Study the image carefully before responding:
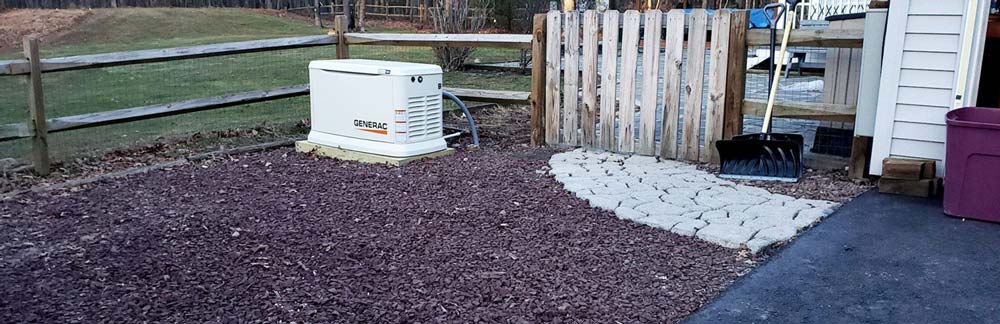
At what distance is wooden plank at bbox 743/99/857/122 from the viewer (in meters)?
5.08

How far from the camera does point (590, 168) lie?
5496mm

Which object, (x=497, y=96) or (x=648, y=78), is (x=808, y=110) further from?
(x=497, y=96)

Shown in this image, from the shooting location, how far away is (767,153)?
16.9 ft

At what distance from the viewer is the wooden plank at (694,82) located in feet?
17.8

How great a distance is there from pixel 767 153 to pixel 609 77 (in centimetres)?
136

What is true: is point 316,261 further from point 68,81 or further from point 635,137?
point 68,81

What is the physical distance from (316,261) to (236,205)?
122 centimetres

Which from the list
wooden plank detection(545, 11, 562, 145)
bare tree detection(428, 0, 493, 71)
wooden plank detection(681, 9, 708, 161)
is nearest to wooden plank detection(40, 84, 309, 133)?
wooden plank detection(545, 11, 562, 145)

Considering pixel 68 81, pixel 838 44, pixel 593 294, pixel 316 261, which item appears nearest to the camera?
pixel 593 294

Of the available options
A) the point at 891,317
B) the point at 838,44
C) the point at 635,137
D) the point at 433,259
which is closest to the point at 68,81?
the point at 635,137

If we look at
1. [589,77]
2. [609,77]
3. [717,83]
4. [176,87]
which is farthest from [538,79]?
[176,87]

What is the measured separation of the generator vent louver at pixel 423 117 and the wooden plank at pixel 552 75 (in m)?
0.92

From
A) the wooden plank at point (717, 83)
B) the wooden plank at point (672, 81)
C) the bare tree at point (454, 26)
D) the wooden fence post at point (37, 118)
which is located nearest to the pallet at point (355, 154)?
the wooden plank at point (672, 81)

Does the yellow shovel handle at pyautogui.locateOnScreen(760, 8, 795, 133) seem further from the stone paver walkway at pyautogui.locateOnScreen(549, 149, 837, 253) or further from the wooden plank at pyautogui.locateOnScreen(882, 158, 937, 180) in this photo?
the wooden plank at pyautogui.locateOnScreen(882, 158, 937, 180)
